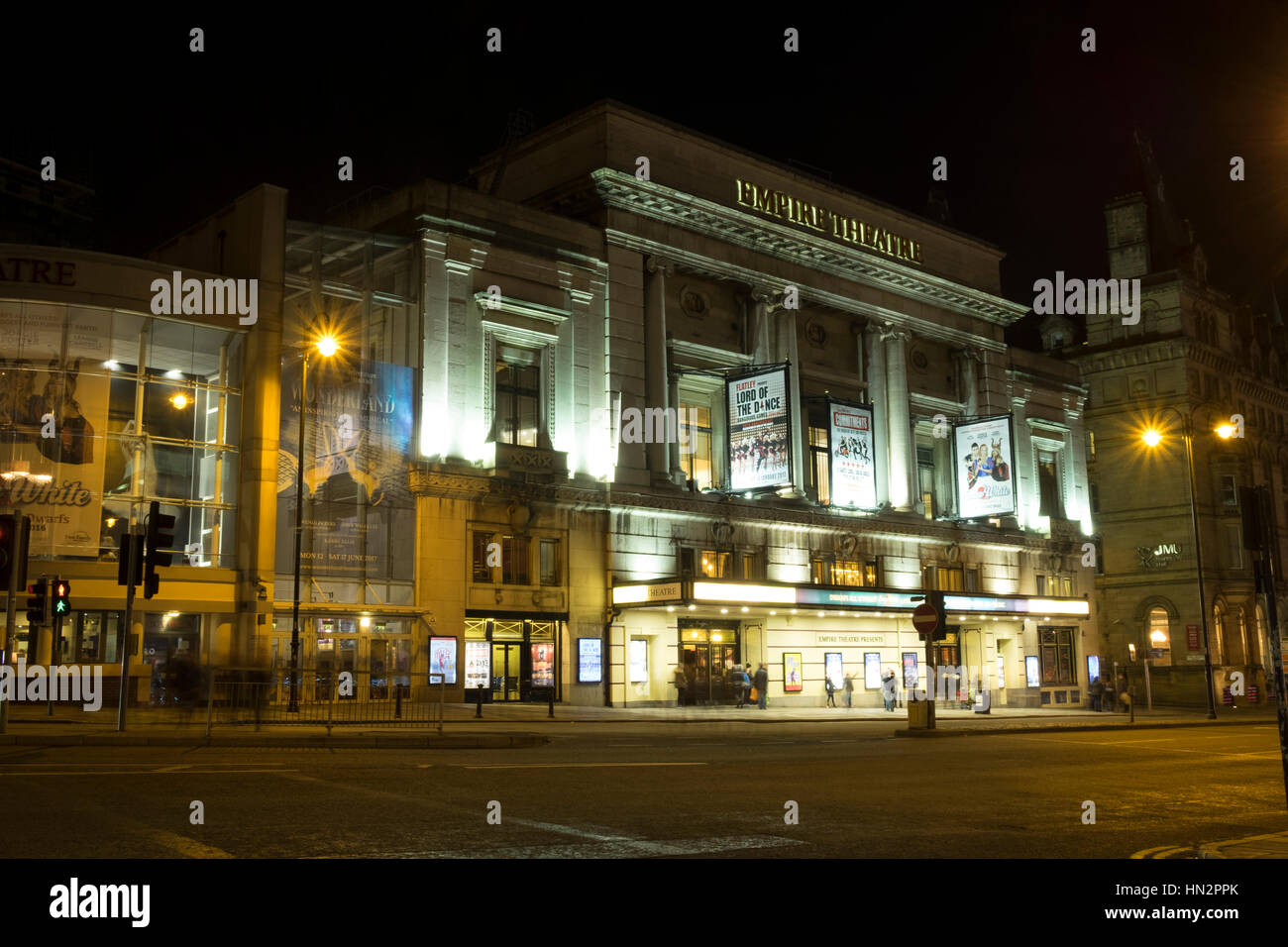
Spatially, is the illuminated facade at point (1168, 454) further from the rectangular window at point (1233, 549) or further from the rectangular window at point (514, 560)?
the rectangular window at point (514, 560)

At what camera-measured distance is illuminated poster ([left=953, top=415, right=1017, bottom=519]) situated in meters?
57.0

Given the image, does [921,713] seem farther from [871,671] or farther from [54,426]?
[54,426]

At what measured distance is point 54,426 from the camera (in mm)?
34062

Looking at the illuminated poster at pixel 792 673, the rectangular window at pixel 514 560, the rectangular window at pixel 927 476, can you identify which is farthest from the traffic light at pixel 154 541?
the rectangular window at pixel 927 476

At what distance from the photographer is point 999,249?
210ft

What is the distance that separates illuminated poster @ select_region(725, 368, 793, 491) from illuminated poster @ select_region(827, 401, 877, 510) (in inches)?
203

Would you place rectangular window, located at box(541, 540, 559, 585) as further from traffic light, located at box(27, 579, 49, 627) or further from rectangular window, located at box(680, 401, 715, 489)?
traffic light, located at box(27, 579, 49, 627)

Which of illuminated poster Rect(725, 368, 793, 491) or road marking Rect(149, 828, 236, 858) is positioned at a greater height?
illuminated poster Rect(725, 368, 793, 491)

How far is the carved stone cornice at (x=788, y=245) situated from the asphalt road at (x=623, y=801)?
96.1ft

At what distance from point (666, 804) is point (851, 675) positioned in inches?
1574

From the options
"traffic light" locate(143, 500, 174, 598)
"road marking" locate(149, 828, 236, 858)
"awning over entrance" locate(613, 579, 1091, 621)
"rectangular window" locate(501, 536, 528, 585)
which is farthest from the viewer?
"awning over entrance" locate(613, 579, 1091, 621)

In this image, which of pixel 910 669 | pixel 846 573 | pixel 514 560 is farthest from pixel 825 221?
pixel 514 560

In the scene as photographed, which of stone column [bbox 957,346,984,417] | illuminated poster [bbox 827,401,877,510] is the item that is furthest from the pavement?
stone column [bbox 957,346,984,417]
